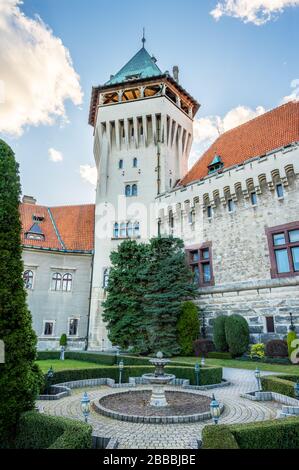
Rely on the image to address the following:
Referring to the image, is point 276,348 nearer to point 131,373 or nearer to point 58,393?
point 131,373

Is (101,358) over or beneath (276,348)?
beneath

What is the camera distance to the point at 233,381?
43.4 feet

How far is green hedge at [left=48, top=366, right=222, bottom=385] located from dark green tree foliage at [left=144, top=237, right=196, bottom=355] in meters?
5.84

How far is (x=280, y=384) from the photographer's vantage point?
10.1 meters

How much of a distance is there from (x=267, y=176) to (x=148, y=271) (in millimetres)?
10708

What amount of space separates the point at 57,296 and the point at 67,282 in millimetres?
1618

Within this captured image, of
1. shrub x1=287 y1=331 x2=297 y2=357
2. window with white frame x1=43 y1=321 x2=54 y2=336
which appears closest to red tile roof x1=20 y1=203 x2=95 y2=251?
window with white frame x1=43 y1=321 x2=54 y2=336

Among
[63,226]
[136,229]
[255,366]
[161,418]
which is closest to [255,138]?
[136,229]

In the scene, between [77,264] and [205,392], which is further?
[77,264]

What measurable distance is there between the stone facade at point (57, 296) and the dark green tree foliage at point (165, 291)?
29.3 feet

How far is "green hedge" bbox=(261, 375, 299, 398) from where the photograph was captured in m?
9.64
